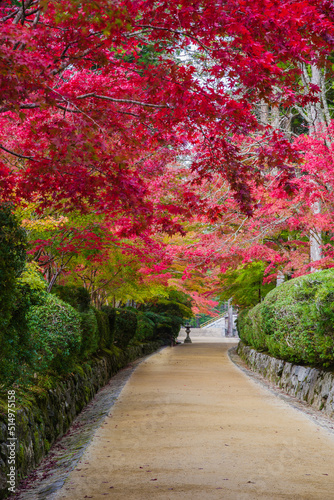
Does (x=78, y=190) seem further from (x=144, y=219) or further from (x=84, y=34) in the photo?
(x=84, y=34)

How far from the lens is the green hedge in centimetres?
704

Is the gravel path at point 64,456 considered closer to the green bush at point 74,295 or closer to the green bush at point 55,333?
the green bush at point 55,333

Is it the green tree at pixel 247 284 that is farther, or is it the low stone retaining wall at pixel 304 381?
the green tree at pixel 247 284

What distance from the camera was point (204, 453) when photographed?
4754 mm

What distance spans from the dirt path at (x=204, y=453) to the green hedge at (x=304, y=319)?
1099 millimetres

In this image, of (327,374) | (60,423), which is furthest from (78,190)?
(327,374)

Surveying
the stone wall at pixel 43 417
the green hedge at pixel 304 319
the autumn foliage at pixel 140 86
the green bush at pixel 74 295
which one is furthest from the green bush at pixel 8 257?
the green bush at pixel 74 295

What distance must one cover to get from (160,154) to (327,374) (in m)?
6.50

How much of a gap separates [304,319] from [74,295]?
4.83 meters

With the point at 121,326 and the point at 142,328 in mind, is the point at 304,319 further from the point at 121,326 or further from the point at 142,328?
the point at 142,328

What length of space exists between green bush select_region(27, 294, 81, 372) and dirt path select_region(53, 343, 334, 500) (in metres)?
1.09

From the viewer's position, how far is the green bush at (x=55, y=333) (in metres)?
5.61

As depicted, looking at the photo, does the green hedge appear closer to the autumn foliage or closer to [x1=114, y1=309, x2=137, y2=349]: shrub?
the autumn foliage

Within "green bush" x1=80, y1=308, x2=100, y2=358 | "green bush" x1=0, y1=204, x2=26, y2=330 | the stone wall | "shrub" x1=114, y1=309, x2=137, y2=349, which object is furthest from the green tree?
"green bush" x1=0, y1=204, x2=26, y2=330
